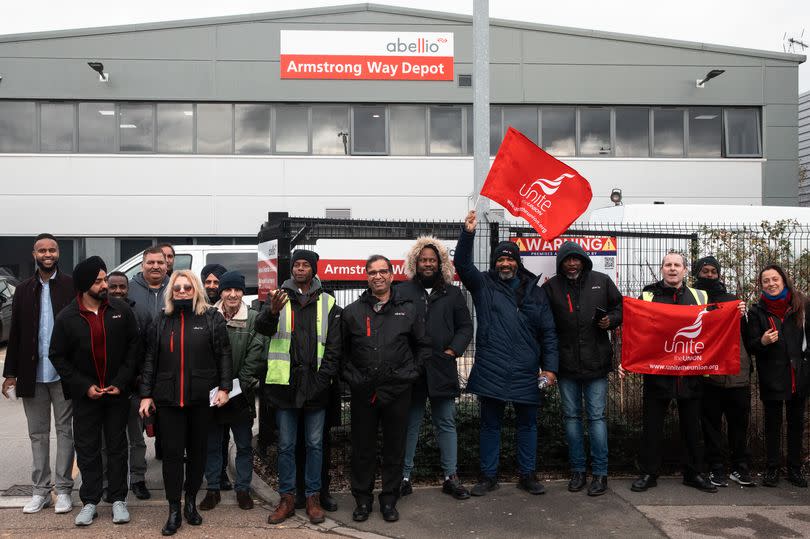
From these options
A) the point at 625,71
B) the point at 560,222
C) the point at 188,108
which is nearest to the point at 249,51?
the point at 188,108

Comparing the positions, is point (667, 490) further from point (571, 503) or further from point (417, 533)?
point (417, 533)

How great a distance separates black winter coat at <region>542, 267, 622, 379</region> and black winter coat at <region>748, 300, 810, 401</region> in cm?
119

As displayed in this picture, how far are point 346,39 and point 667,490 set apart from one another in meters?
15.8

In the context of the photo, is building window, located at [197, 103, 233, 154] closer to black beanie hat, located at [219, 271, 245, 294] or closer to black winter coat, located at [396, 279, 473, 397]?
black beanie hat, located at [219, 271, 245, 294]

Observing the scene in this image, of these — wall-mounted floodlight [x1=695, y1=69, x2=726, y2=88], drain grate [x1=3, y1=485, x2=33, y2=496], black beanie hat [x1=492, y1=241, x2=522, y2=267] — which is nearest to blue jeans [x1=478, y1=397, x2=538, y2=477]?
black beanie hat [x1=492, y1=241, x2=522, y2=267]

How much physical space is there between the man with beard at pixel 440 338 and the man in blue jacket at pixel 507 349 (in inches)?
7.5

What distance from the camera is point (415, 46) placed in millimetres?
19516

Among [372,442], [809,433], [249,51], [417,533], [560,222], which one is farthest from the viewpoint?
[249,51]

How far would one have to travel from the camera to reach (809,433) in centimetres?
715

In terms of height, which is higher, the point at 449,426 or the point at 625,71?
the point at 625,71

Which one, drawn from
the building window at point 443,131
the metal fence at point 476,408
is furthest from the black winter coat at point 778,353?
the building window at point 443,131

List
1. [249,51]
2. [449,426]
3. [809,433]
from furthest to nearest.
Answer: [249,51] < [809,433] < [449,426]

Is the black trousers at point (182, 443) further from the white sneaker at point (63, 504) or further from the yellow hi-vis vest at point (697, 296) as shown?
the yellow hi-vis vest at point (697, 296)

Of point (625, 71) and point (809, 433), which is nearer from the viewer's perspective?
point (809, 433)
